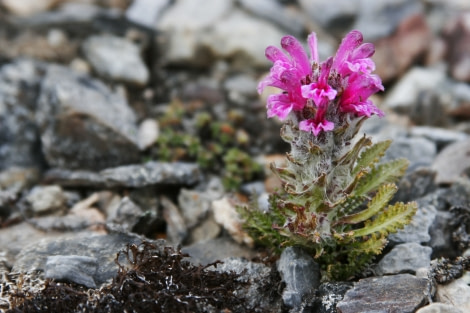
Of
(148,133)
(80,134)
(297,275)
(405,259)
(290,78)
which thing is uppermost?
(290,78)

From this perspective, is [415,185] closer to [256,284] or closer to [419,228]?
[419,228]

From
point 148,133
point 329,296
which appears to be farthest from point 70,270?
point 148,133

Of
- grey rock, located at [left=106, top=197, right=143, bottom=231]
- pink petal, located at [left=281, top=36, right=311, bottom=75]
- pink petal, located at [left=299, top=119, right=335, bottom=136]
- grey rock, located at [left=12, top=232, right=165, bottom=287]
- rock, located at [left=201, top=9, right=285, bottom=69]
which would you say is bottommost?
grey rock, located at [left=12, top=232, right=165, bottom=287]

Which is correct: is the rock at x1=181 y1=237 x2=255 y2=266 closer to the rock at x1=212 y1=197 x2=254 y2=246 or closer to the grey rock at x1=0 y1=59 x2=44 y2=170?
the rock at x1=212 y1=197 x2=254 y2=246

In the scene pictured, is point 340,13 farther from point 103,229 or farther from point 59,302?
point 59,302

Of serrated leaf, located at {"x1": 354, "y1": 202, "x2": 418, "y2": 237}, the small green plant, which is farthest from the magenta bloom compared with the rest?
the small green plant
